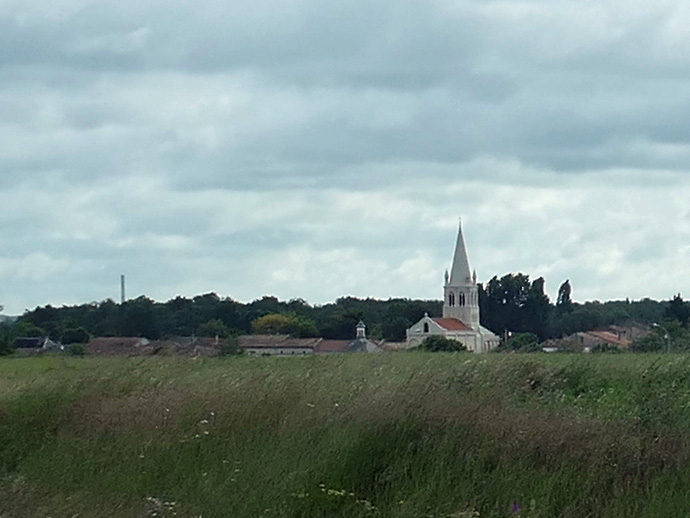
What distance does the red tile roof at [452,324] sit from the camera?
259 feet

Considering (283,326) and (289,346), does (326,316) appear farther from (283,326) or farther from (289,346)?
(289,346)

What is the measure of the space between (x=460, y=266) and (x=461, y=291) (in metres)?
4.88

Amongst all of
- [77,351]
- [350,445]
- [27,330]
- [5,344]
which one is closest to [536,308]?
[27,330]

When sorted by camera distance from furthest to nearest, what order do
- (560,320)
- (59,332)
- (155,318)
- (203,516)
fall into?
(560,320), (155,318), (59,332), (203,516)

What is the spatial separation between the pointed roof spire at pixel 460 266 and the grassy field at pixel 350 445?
289 ft

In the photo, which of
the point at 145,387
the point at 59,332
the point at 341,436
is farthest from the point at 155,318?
the point at 341,436

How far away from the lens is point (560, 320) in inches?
Answer: 2793

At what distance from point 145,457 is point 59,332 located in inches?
1164

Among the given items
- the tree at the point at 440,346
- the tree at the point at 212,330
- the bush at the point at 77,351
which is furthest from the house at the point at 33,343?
the tree at the point at 440,346

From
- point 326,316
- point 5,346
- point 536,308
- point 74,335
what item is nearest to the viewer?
point 5,346

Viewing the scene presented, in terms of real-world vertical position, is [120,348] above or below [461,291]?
below

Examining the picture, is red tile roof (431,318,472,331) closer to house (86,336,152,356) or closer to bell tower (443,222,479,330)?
bell tower (443,222,479,330)

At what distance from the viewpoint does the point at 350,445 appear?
10930 millimetres

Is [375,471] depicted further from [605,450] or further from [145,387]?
[145,387]
